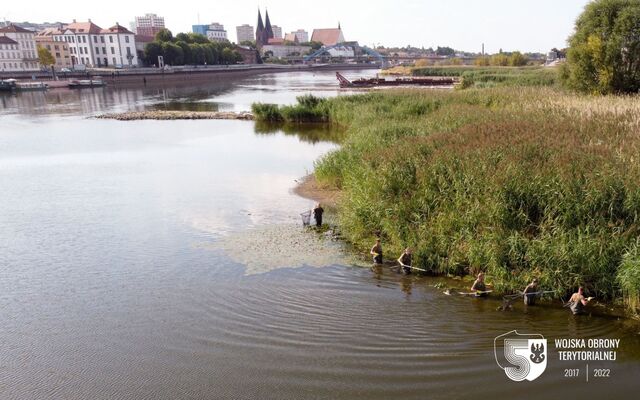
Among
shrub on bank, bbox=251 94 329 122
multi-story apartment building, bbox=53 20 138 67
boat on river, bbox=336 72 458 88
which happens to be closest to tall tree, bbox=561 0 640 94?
shrub on bank, bbox=251 94 329 122

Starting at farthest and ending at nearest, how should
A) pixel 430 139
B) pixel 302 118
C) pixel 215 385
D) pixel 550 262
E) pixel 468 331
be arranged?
pixel 302 118 < pixel 430 139 < pixel 550 262 < pixel 468 331 < pixel 215 385

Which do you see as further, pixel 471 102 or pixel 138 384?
pixel 471 102

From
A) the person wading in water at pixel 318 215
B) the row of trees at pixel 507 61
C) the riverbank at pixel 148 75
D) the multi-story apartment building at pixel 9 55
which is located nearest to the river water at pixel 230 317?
the person wading in water at pixel 318 215

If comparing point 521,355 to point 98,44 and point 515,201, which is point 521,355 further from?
point 98,44

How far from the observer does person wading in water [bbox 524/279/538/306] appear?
41.6 feet

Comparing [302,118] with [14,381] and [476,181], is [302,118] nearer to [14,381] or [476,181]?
[476,181]

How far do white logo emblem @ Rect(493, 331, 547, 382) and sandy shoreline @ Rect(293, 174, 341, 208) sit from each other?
12.0m

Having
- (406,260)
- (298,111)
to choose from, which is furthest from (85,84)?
(406,260)

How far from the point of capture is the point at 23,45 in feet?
474

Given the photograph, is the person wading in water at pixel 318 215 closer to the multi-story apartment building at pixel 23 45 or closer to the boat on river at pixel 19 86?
the boat on river at pixel 19 86

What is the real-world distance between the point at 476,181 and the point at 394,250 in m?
3.49

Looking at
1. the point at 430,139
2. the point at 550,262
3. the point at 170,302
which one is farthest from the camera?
the point at 430,139

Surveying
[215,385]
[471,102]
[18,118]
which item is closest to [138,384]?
[215,385]

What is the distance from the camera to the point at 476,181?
1565 centimetres
